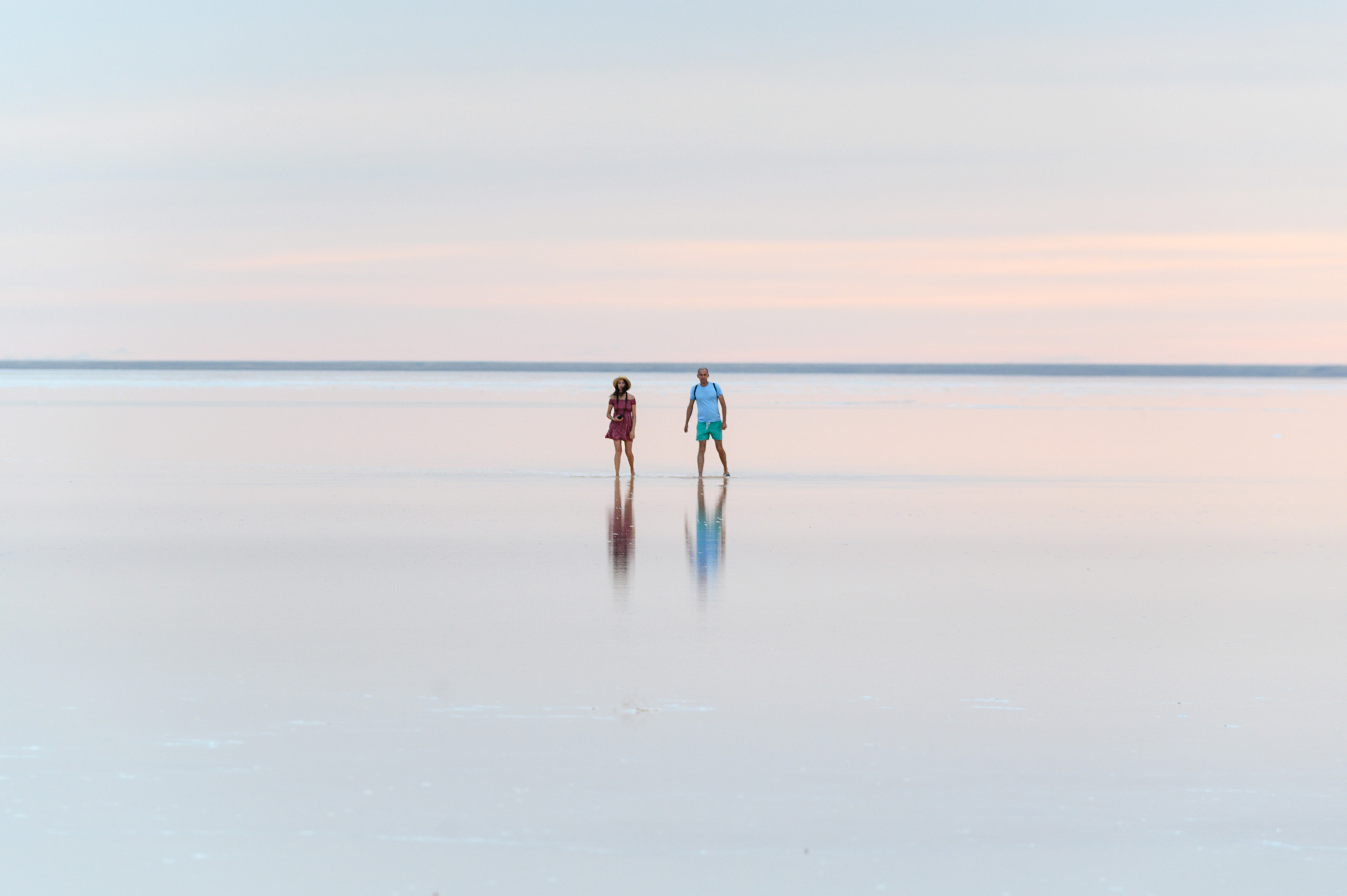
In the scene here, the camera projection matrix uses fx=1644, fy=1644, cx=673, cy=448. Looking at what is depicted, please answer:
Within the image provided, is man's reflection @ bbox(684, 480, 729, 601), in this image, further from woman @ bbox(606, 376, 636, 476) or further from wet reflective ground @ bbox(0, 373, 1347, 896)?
woman @ bbox(606, 376, 636, 476)

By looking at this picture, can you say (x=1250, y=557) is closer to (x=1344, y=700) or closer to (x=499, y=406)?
(x=1344, y=700)

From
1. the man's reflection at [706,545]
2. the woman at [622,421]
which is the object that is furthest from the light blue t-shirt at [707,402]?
the man's reflection at [706,545]

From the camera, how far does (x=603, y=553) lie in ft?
44.3

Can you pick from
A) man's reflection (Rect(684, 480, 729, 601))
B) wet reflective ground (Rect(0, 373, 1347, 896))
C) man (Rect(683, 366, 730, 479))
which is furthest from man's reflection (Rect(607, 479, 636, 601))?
man (Rect(683, 366, 730, 479))

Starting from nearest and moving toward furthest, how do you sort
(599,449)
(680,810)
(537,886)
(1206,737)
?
(537,886), (680,810), (1206,737), (599,449)

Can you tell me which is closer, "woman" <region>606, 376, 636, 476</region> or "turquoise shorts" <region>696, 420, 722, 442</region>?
"woman" <region>606, 376, 636, 476</region>

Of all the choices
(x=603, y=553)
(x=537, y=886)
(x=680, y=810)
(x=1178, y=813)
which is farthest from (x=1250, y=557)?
(x=537, y=886)

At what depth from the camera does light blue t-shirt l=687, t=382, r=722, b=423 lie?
22.6 metres

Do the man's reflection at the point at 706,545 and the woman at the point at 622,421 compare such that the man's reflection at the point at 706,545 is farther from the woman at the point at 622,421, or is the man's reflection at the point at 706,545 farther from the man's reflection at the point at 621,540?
the woman at the point at 622,421

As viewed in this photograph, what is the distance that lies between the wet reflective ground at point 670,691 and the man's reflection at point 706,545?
0.32 ft

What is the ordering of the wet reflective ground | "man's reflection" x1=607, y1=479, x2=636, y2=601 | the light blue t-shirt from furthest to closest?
the light blue t-shirt, "man's reflection" x1=607, y1=479, x2=636, y2=601, the wet reflective ground

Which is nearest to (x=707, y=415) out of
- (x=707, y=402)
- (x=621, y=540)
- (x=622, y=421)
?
(x=707, y=402)

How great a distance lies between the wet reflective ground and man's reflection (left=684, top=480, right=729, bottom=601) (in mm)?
98

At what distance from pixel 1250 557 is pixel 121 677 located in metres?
9.19
